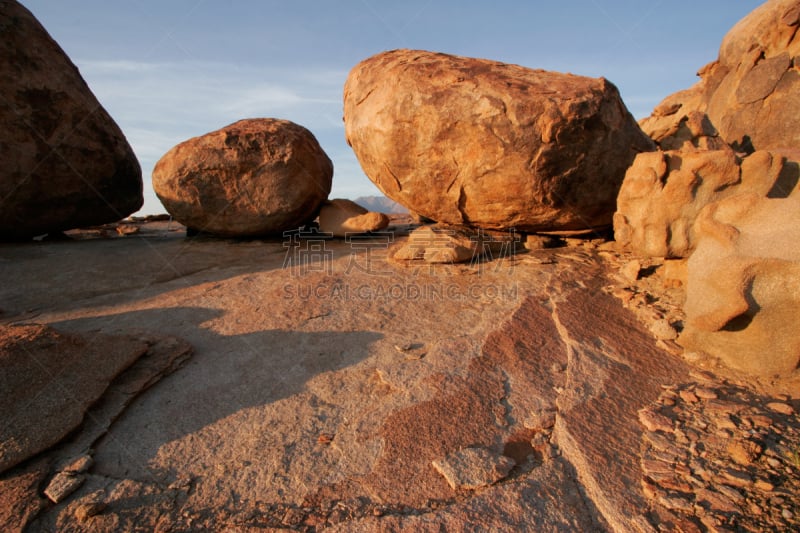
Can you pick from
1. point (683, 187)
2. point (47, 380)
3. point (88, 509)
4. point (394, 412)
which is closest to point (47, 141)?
point (47, 380)

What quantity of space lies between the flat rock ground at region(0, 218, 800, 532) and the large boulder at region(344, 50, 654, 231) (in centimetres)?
60

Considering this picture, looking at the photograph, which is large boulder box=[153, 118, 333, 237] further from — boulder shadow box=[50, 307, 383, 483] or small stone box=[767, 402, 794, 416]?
small stone box=[767, 402, 794, 416]

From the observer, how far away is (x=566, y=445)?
1.79 metres

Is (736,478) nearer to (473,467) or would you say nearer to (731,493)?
(731,493)

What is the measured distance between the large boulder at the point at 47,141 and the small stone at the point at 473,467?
189 inches

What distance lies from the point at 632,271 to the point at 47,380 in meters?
3.47

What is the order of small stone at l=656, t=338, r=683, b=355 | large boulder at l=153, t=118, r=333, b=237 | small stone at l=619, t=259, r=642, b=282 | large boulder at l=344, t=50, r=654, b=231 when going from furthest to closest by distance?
large boulder at l=153, t=118, r=333, b=237 → large boulder at l=344, t=50, r=654, b=231 → small stone at l=619, t=259, r=642, b=282 → small stone at l=656, t=338, r=683, b=355

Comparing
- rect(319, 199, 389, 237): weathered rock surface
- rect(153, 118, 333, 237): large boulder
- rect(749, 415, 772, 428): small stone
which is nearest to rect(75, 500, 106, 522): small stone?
rect(749, 415, 772, 428): small stone

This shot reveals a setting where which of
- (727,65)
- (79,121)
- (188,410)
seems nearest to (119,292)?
(188,410)

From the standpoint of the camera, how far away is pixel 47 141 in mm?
4355

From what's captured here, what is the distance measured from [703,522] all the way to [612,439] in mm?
415

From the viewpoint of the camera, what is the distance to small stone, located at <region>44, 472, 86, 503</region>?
62.1 inches

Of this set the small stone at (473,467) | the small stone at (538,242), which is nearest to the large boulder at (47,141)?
the small stone at (538,242)

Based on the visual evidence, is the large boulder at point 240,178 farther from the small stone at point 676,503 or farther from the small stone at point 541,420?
the small stone at point 676,503
